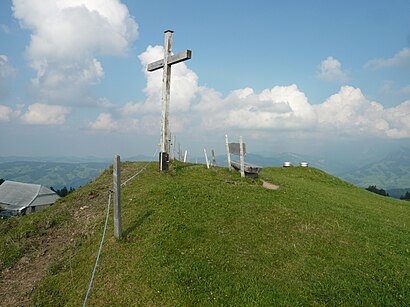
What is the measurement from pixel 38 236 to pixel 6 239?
3.28ft

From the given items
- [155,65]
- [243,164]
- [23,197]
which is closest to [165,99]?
[155,65]

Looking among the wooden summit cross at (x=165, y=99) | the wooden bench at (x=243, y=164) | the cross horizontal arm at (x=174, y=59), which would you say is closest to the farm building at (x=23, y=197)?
the wooden summit cross at (x=165, y=99)

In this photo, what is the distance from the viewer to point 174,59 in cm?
1738

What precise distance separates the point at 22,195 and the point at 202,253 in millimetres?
43617

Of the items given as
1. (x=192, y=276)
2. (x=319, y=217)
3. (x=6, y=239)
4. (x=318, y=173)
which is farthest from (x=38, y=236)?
(x=318, y=173)

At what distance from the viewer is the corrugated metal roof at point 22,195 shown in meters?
42.4

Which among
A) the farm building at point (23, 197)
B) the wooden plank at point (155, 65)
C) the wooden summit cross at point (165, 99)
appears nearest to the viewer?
the wooden summit cross at point (165, 99)

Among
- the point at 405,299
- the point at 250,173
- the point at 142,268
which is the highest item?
the point at 250,173

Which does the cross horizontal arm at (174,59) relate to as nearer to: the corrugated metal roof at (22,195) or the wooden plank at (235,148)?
the wooden plank at (235,148)

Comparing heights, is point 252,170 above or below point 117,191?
above

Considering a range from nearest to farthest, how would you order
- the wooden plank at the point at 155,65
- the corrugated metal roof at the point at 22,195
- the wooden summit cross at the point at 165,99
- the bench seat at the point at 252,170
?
1. the wooden summit cross at the point at 165,99
2. the wooden plank at the point at 155,65
3. the bench seat at the point at 252,170
4. the corrugated metal roof at the point at 22,195

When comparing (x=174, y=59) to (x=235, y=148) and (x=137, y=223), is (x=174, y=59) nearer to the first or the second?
(x=235, y=148)

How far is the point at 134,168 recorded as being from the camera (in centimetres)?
1998

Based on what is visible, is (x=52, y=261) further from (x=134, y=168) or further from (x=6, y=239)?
(x=134, y=168)
